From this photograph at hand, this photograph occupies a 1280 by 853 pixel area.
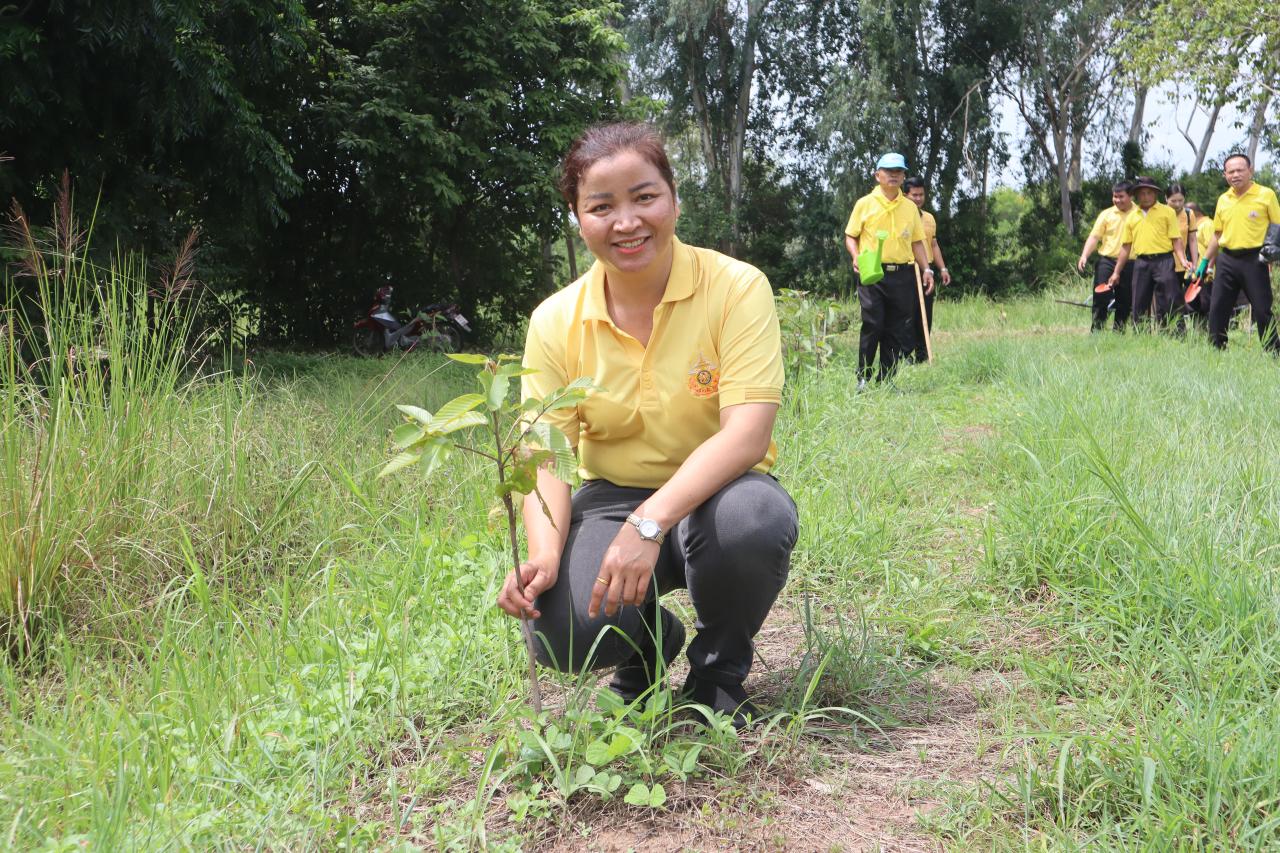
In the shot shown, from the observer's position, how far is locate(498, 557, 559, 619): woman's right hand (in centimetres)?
203

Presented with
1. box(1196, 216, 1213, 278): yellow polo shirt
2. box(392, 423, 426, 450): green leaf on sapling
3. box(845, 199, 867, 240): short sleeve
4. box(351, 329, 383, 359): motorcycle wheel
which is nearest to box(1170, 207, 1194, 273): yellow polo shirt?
box(1196, 216, 1213, 278): yellow polo shirt

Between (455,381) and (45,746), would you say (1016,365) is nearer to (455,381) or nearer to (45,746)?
(455,381)

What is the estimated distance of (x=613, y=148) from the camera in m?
2.17

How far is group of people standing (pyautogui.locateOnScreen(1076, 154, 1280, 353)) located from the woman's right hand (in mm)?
6884

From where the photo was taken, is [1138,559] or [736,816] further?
[1138,559]

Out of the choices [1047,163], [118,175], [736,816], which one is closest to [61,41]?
[118,175]

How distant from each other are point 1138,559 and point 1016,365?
435 centimetres

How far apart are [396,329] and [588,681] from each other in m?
10.7

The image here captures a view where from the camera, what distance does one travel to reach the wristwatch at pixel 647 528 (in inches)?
78.3

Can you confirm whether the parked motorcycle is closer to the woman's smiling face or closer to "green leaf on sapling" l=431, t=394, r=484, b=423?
the woman's smiling face

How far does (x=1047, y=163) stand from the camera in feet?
69.3

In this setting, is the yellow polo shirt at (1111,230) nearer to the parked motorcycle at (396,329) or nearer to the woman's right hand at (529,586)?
the parked motorcycle at (396,329)

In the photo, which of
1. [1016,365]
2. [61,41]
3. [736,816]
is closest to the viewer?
[736,816]

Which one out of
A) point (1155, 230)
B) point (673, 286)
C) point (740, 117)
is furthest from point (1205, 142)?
point (673, 286)
